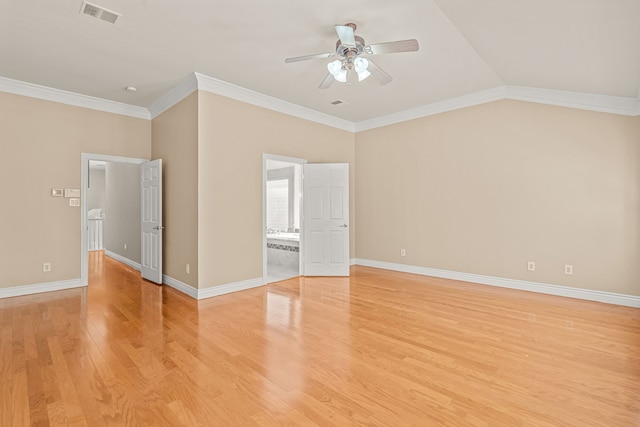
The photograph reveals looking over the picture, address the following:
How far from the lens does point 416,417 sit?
1.85 meters

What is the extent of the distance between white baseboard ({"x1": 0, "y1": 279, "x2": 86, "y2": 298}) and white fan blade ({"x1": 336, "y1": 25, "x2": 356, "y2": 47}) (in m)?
5.20

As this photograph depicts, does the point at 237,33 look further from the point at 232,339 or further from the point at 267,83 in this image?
the point at 232,339

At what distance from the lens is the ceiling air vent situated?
9.01ft

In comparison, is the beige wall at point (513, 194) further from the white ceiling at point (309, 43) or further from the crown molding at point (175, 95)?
the crown molding at point (175, 95)

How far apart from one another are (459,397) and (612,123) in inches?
163

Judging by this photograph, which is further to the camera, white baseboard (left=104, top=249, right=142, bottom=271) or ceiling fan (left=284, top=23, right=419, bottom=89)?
white baseboard (left=104, top=249, right=142, bottom=271)

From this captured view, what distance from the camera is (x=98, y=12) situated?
111 inches

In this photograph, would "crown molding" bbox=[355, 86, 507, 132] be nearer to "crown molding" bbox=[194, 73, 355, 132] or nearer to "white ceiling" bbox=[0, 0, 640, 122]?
"white ceiling" bbox=[0, 0, 640, 122]

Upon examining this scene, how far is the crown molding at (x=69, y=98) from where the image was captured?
170 inches

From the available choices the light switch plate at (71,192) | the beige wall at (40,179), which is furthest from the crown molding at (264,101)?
the light switch plate at (71,192)

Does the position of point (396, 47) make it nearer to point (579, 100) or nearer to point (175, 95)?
point (579, 100)

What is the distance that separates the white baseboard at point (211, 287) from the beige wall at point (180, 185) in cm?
8

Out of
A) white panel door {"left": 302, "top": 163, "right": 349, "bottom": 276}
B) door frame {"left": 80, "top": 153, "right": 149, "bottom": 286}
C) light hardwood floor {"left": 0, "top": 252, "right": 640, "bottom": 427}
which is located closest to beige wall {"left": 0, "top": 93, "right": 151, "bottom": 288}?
door frame {"left": 80, "top": 153, "right": 149, "bottom": 286}

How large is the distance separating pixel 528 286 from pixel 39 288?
7.13m
